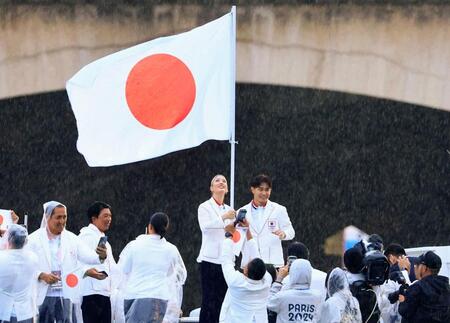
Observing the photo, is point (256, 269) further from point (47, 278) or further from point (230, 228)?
point (47, 278)

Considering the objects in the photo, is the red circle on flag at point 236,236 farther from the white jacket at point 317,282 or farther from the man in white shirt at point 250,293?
the man in white shirt at point 250,293

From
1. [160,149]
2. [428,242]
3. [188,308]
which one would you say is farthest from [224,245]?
[428,242]

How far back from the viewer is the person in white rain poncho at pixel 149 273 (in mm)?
14281

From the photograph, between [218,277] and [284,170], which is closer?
[218,277]

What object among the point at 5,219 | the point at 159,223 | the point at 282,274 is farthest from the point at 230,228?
the point at 5,219

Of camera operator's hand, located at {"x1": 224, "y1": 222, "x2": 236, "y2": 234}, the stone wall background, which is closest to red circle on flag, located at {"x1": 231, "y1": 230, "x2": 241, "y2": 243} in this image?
camera operator's hand, located at {"x1": 224, "y1": 222, "x2": 236, "y2": 234}

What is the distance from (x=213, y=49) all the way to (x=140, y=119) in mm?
1204

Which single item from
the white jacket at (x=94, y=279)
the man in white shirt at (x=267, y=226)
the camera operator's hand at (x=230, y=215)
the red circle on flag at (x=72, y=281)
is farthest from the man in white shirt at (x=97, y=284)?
the man in white shirt at (x=267, y=226)

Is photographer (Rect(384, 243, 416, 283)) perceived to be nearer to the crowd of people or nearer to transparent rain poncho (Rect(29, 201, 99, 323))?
the crowd of people

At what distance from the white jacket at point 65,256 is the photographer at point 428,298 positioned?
123 inches

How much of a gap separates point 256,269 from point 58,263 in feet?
7.31

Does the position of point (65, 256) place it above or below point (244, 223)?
below

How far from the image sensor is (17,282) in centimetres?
1357

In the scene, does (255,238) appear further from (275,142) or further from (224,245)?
(275,142)
